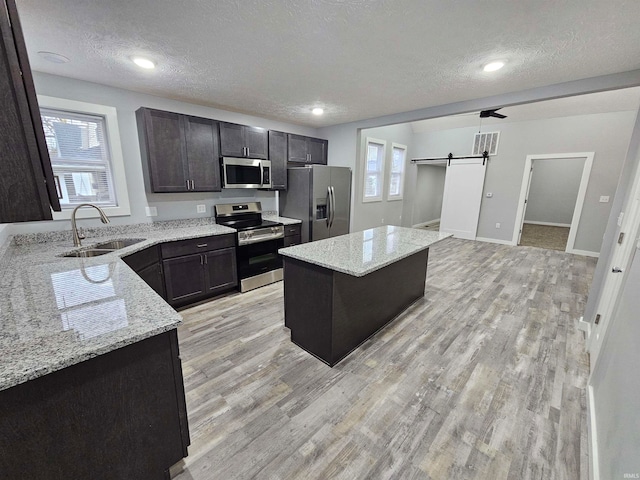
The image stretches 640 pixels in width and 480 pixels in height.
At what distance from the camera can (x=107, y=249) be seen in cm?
261

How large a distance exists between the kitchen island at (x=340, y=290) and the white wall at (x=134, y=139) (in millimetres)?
2027

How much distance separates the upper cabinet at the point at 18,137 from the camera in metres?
0.86

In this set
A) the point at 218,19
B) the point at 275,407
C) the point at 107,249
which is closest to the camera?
the point at 218,19

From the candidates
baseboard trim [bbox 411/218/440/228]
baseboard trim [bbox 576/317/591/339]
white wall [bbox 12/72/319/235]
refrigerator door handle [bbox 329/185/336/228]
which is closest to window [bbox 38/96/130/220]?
white wall [bbox 12/72/319/235]

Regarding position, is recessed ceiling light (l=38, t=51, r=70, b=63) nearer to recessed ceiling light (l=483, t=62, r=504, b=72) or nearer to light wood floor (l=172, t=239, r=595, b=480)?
light wood floor (l=172, t=239, r=595, b=480)

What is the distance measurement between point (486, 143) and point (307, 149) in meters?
4.60

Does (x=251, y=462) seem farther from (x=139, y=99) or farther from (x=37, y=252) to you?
(x=139, y=99)

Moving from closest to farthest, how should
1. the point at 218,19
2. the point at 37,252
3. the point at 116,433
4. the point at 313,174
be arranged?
the point at 116,433 → the point at 218,19 → the point at 37,252 → the point at 313,174

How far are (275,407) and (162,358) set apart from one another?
3.08 ft

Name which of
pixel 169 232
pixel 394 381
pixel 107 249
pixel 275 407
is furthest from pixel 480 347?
pixel 107 249

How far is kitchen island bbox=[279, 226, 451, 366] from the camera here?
80.0 inches

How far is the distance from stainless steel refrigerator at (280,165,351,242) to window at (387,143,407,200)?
2.59 m

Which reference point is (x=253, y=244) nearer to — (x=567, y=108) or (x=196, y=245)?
(x=196, y=245)

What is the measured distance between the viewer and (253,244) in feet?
11.4
